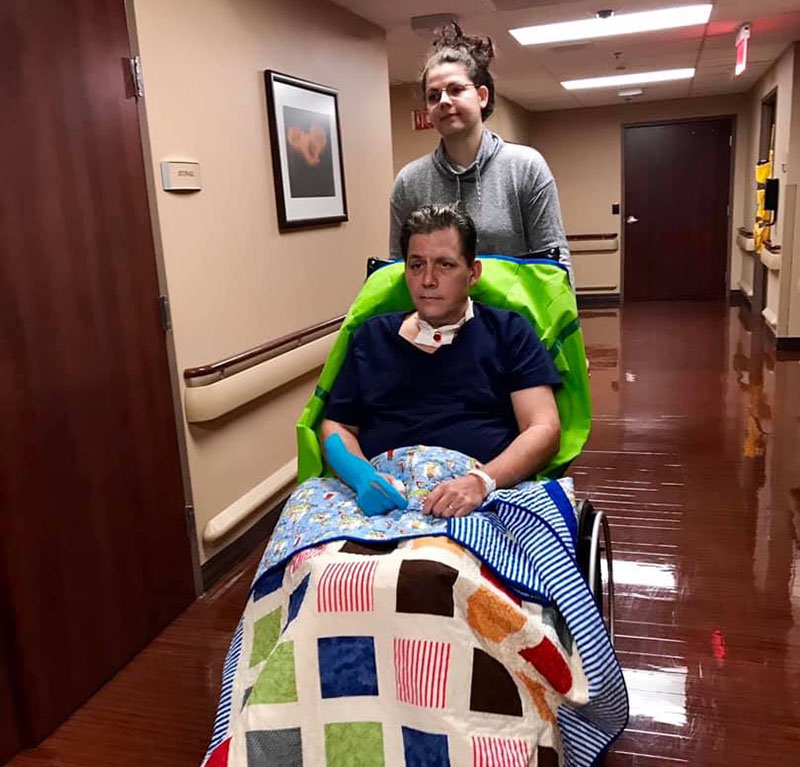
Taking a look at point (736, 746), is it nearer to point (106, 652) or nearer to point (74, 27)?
point (106, 652)

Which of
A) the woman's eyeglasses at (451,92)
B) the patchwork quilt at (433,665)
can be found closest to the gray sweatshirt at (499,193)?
the woman's eyeglasses at (451,92)

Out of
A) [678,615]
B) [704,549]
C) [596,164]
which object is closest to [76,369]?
[678,615]

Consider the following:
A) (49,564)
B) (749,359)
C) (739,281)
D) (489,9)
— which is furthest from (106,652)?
(739,281)

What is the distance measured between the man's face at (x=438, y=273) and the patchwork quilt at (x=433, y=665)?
590 mm

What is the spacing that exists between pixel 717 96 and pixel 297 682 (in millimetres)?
9359

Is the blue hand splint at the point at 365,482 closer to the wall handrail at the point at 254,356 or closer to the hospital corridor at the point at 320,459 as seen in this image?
the hospital corridor at the point at 320,459

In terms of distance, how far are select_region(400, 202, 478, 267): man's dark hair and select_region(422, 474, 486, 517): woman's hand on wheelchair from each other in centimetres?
Result: 54

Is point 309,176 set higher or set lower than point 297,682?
higher

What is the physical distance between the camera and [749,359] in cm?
598

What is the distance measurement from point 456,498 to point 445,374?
1.28 ft

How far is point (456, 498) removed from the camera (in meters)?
1.53

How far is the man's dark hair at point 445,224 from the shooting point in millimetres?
1784

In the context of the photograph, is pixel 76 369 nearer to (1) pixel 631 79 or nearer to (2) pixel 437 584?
(2) pixel 437 584

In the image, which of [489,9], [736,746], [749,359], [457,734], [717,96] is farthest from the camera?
[717,96]
